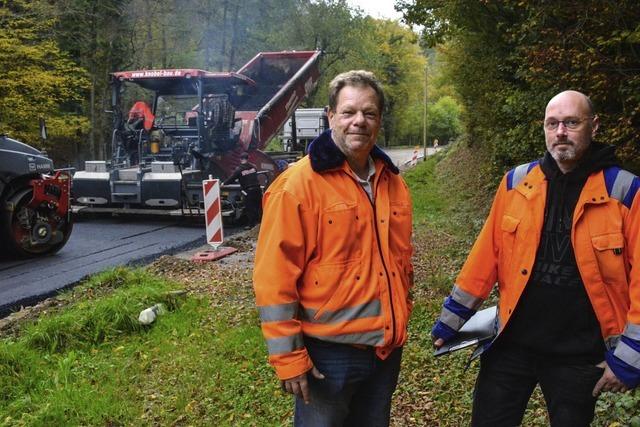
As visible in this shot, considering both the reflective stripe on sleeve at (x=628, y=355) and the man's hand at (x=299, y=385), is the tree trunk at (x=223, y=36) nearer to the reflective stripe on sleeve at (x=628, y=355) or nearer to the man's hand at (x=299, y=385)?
the man's hand at (x=299, y=385)

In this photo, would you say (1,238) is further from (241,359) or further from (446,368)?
(446,368)

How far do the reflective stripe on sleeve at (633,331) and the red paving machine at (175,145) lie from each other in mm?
8559

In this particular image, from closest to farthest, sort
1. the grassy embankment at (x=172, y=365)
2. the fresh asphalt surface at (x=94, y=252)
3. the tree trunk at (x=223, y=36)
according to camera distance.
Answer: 1. the grassy embankment at (x=172, y=365)
2. the fresh asphalt surface at (x=94, y=252)
3. the tree trunk at (x=223, y=36)

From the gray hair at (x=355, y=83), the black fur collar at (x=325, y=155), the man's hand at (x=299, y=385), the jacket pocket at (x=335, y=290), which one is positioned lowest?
the man's hand at (x=299, y=385)

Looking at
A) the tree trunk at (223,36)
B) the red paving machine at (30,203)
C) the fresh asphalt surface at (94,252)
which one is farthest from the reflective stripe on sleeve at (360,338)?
the tree trunk at (223,36)

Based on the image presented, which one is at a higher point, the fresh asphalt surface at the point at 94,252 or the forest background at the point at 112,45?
the forest background at the point at 112,45

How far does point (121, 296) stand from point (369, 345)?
376 centimetres

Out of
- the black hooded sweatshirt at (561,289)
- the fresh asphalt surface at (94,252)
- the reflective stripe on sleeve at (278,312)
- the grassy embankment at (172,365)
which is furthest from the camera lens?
the fresh asphalt surface at (94,252)

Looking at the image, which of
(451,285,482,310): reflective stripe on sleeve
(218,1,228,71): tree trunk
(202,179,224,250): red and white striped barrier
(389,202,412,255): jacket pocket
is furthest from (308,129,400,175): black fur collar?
(218,1,228,71): tree trunk

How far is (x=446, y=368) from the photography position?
4.09m

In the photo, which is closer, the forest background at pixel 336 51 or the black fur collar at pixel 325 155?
the black fur collar at pixel 325 155

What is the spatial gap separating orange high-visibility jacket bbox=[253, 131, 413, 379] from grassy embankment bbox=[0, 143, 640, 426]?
1605mm

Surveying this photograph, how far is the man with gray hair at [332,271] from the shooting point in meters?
2.08

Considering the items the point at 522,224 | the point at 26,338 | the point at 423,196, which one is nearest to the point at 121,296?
the point at 26,338
